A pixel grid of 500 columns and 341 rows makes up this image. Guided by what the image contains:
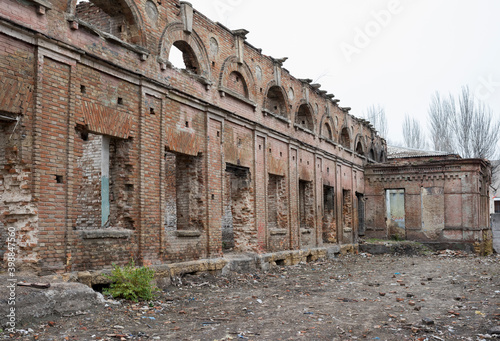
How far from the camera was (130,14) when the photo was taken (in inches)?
403

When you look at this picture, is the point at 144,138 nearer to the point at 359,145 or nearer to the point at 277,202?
the point at 277,202

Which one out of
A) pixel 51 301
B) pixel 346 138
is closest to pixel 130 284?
pixel 51 301

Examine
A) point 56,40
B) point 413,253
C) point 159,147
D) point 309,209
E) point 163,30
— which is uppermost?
point 163,30

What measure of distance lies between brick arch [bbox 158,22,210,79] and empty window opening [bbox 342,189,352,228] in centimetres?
1225

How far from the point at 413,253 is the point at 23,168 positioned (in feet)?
60.4

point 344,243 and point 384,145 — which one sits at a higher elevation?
point 384,145

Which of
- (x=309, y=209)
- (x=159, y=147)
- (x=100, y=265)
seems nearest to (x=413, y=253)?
(x=309, y=209)

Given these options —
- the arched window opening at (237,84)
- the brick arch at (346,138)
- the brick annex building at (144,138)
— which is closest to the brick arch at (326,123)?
the brick annex building at (144,138)

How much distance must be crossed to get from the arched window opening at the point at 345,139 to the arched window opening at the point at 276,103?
7.01 metres

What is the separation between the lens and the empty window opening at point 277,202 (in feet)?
54.6

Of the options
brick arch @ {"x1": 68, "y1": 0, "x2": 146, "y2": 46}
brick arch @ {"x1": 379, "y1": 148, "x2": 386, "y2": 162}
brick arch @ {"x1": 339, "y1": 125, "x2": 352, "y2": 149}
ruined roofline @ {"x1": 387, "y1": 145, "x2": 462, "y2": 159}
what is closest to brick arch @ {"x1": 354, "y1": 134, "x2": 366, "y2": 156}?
brick arch @ {"x1": 339, "y1": 125, "x2": 352, "y2": 149}

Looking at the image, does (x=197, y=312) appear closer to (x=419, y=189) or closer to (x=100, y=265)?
(x=100, y=265)

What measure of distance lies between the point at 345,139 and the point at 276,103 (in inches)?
294

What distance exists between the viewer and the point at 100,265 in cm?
887
